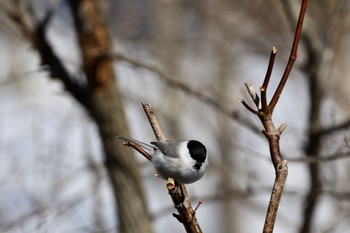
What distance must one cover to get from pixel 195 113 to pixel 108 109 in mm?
4638

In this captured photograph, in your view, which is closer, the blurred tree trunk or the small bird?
the small bird

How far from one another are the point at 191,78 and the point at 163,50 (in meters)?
1.01

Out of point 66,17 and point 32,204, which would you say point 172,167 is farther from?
point 66,17

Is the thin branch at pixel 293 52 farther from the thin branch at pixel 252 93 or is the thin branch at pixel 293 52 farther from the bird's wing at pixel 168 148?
the bird's wing at pixel 168 148

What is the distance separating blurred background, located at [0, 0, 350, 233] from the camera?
337 centimetres

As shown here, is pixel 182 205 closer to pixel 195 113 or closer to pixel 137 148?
pixel 137 148

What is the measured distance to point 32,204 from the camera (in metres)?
3.90

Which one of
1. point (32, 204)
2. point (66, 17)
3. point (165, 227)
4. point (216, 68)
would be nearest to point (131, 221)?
point (32, 204)

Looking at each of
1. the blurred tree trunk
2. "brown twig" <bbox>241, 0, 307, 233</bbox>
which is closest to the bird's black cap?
"brown twig" <bbox>241, 0, 307, 233</bbox>

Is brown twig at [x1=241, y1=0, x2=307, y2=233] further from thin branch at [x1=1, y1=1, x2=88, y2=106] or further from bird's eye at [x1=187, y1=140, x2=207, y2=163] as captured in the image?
thin branch at [x1=1, y1=1, x2=88, y2=106]

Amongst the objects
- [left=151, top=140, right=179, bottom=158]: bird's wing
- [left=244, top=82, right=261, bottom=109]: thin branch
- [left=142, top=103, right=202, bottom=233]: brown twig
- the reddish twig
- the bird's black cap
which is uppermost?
the reddish twig

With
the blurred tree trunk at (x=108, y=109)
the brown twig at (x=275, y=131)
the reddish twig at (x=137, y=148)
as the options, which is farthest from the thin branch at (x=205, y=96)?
the brown twig at (x=275, y=131)

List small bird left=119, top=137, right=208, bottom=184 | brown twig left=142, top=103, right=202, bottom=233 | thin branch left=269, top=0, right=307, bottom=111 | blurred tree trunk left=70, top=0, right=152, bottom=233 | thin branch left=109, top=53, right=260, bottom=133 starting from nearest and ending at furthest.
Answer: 1. thin branch left=269, top=0, right=307, bottom=111
2. brown twig left=142, top=103, right=202, bottom=233
3. small bird left=119, top=137, right=208, bottom=184
4. thin branch left=109, top=53, right=260, bottom=133
5. blurred tree trunk left=70, top=0, right=152, bottom=233

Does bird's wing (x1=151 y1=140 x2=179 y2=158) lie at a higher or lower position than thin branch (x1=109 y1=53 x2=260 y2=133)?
lower
